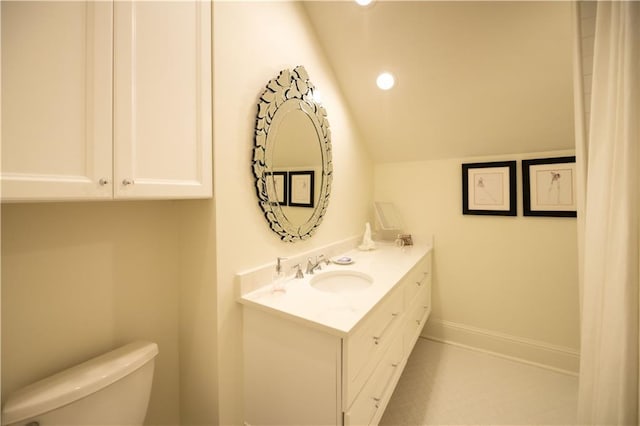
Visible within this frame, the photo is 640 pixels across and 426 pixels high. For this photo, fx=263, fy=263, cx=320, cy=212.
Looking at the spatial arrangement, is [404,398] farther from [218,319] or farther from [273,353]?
[218,319]

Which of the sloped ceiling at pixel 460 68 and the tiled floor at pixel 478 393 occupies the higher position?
the sloped ceiling at pixel 460 68

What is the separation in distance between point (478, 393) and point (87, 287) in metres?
2.32

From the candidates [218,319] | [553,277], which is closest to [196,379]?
[218,319]

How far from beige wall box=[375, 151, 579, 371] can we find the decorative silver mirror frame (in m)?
1.07

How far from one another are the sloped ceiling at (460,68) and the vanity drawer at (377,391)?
1.67m

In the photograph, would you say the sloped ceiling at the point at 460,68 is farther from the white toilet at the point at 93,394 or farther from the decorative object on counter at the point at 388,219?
the white toilet at the point at 93,394

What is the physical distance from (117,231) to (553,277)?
2.84 m

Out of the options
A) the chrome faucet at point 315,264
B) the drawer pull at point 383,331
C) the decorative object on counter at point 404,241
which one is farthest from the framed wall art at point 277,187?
the decorative object on counter at point 404,241

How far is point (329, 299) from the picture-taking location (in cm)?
121

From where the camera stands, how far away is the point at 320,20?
177 cm

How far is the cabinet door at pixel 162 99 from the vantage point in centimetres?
83

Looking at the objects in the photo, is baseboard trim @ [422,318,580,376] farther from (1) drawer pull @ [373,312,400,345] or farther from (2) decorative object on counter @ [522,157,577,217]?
(1) drawer pull @ [373,312,400,345]

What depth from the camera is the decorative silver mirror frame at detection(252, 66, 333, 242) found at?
4.35 feet

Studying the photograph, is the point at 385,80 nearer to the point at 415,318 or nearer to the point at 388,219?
the point at 388,219
